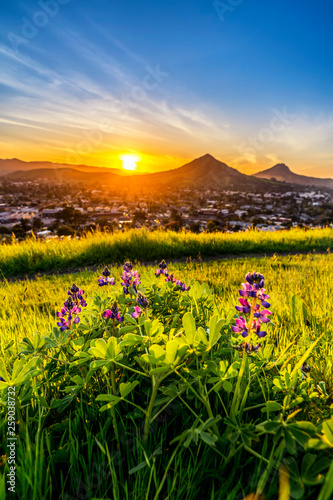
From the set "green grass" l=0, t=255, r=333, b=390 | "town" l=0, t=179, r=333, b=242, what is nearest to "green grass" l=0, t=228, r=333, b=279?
"town" l=0, t=179, r=333, b=242

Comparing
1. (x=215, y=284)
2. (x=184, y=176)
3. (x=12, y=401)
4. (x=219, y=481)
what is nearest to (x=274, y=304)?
(x=215, y=284)

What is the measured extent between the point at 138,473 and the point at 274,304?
2349 millimetres

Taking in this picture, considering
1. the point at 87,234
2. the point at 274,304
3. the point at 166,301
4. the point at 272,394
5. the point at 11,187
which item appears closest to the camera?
the point at 272,394

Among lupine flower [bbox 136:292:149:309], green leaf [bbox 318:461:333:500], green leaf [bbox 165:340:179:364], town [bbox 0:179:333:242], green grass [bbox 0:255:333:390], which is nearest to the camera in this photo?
green leaf [bbox 318:461:333:500]

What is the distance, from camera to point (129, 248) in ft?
27.1

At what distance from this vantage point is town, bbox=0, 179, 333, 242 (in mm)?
13469

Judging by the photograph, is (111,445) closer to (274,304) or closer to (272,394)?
(272,394)

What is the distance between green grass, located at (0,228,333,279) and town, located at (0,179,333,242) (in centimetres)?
169

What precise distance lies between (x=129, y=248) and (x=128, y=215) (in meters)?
14.0

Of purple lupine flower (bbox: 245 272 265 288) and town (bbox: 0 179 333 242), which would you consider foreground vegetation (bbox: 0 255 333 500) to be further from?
town (bbox: 0 179 333 242)

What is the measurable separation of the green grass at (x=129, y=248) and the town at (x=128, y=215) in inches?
66.7

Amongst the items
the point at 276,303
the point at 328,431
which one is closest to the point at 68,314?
the point at 328,431

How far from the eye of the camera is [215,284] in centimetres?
408

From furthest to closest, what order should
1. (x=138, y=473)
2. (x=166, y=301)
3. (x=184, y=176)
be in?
(x=184, y=176) < (x=166, y=301) < (x=138, y=473)
